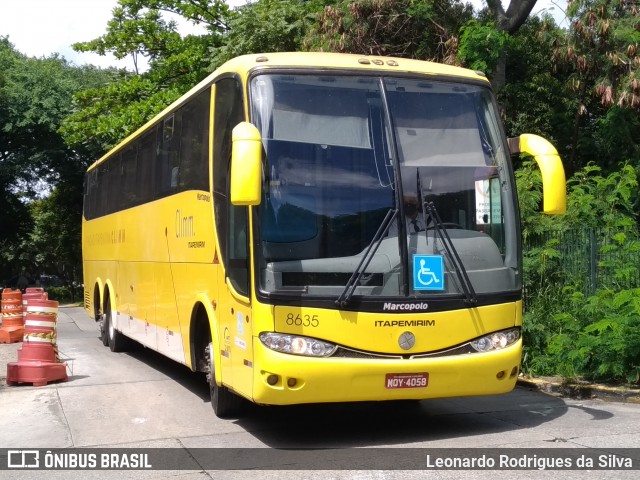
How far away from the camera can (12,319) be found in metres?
20.1

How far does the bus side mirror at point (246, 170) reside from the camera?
7250mm

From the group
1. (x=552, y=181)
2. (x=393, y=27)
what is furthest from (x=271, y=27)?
(x=552, y=181)

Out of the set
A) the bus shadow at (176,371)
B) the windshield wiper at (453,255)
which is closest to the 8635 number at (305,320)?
the windshield wiper at (453,255)

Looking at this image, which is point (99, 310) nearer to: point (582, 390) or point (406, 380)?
point (582, 390)

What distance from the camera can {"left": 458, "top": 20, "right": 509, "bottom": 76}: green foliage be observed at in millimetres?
17344

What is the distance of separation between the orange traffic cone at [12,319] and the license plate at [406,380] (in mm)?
13943

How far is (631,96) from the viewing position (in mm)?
15797

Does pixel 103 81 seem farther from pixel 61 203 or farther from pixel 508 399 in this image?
pixel 508 399

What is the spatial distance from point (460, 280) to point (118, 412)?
14.4 ft

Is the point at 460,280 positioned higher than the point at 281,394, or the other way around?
the point at 460,280

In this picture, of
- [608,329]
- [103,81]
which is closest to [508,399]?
[608,329]

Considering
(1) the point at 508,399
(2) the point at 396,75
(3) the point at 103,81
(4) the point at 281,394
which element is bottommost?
(1) the point at 508,399

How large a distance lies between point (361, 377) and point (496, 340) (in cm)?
144

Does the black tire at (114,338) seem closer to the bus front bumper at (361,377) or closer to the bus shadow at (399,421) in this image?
the bus shadow at (399,421)
